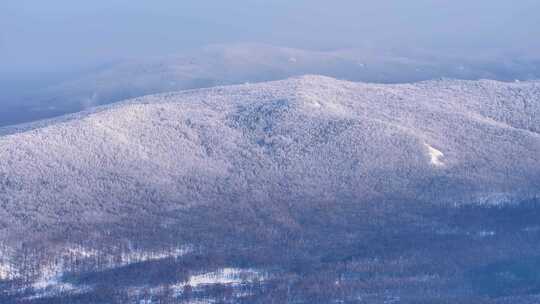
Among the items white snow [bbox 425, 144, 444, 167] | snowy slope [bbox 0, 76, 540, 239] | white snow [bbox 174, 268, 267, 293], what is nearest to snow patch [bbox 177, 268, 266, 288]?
white snow [bbox 174, 268, 267, 293]

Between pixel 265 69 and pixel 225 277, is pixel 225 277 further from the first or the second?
pixel 265 69

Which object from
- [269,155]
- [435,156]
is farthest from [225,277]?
[435,156]

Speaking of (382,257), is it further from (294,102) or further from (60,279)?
(294,102)

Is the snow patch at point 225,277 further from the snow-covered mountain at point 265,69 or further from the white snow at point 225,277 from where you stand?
the snow-covered mountain at point 265,69

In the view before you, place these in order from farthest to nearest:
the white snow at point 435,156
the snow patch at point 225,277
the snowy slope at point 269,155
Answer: the white snow at point 435,156 → the snowy slope at point 269,155 → the snow patch at point 225,277

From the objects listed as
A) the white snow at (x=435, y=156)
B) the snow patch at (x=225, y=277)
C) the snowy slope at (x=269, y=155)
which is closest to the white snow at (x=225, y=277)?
the snow patch at (x=225, y=277)

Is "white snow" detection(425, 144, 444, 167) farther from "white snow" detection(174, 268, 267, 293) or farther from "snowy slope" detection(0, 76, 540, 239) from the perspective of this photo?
"white snow" detection(174, 268, 267, 293)

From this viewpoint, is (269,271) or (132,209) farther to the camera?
(132,209)

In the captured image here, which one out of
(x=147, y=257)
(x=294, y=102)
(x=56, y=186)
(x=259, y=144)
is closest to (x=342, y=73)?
(x=294, y=102)
